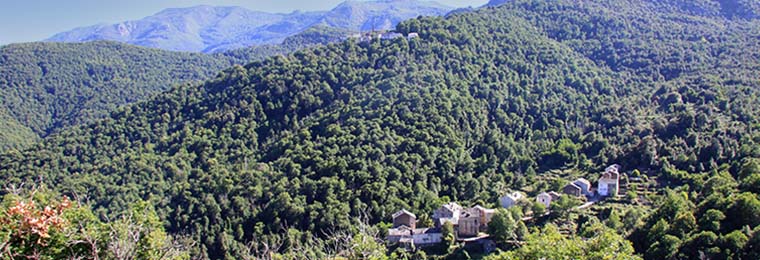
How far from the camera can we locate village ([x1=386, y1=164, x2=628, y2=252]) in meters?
29.1

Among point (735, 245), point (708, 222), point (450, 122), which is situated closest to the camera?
point (735, 245)

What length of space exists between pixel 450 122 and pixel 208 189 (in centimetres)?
2075

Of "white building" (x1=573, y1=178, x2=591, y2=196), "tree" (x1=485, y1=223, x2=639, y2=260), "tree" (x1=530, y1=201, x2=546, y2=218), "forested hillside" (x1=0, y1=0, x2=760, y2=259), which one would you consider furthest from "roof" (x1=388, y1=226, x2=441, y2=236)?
"tree" (x1=485, y1=223, x2=639, y2=260)

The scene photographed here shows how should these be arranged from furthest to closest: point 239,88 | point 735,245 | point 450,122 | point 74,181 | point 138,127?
point 239,88, point 138,127, point 450,122, point 74,181, point 735,245

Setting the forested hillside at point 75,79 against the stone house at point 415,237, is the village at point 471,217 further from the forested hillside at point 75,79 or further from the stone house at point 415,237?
the forested hillside at point 75,79

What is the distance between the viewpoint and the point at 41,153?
4881cm

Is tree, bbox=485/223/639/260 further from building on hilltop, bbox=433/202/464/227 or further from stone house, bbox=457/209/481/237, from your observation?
building on hilltop, bbox=433/202/464/227

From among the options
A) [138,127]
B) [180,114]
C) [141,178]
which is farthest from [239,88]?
[141,178]

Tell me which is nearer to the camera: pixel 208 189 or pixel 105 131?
pixel 208 189

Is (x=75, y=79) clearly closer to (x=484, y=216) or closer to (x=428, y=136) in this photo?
(x=428, y=136)

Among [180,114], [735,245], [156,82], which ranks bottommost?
[156,82]

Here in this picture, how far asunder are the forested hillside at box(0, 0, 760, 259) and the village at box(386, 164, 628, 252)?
8.33 feet

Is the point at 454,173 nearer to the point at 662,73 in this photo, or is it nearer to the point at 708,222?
the point at 708,222

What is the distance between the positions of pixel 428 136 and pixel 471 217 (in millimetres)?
13451
